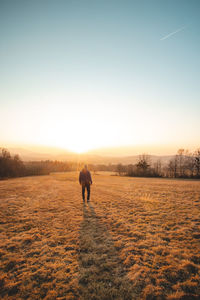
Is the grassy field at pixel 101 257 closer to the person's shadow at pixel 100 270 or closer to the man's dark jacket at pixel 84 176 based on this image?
the person's shadow at pixel 100 270

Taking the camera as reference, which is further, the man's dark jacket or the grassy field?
the man's dark jacket

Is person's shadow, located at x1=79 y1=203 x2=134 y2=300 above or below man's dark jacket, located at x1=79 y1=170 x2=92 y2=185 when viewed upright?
below

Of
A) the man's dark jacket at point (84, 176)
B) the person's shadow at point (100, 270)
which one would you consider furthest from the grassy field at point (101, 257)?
the man's dark jacket at point (84, 176)

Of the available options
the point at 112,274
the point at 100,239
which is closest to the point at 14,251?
the point at 100,239

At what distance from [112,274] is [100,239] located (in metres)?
1.81

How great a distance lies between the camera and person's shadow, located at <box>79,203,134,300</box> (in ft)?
9.97

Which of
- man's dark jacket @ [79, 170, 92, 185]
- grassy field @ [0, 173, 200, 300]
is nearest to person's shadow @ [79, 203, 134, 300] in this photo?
grassy field @ [0, 173, 200, 300]

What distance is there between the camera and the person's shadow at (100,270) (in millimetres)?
3039

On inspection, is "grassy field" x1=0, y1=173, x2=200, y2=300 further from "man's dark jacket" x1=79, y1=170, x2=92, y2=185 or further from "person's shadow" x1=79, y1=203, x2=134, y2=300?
"man's dark jacket" x1=79, y1=170, x2=92, y2=185

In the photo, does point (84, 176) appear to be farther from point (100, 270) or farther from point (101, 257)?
point (100, 270)

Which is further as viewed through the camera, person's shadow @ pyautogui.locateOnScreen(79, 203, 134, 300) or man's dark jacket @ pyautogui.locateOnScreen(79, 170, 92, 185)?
man's dark jacket @ pyautogui.locateOnScreen(79, 170, 92, 185)

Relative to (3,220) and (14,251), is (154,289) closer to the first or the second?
(14,251)

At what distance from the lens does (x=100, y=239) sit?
211 inches

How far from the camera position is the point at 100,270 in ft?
12.2
